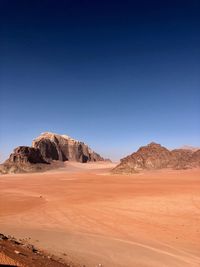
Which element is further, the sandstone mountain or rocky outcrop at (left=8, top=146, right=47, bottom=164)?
rocky outcrop at (left=8, top=146, right=47, bottom=164)

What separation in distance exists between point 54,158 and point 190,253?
350ft

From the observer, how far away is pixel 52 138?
124m

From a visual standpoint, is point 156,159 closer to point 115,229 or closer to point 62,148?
point 115,229

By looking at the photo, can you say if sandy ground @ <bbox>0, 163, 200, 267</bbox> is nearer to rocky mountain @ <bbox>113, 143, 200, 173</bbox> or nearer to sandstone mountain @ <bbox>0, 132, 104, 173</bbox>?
rocky mountain @ <bbox>113, 143, 200, 173</bbox>

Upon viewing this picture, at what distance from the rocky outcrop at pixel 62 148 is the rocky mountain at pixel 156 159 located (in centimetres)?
4774

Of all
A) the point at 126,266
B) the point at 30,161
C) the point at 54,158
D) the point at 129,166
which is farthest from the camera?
the point at 54,158

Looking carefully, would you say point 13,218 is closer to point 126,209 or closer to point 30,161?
point 126,209

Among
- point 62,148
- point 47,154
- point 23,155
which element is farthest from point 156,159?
point 62,148

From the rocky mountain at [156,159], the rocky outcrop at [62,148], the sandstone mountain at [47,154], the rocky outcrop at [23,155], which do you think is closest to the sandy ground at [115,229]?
the rocky mountain at [156,159]

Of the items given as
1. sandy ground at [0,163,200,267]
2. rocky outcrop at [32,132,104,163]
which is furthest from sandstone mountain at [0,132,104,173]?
→ sandy ground at [0,163,200,267]

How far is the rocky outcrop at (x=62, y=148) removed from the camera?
112 meters

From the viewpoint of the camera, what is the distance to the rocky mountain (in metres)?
60.8

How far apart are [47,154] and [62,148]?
16.9 meters

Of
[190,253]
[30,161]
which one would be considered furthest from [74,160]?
[190,253]
